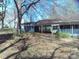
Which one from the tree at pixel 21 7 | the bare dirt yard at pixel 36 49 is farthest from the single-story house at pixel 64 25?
the bare dirt yard at pixel 36 49

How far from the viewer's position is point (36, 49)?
2052 centimetres

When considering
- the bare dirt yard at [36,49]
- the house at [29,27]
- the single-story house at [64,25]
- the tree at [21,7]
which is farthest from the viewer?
the house at [29,27]

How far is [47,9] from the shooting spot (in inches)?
1067

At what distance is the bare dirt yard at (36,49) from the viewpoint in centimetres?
1878

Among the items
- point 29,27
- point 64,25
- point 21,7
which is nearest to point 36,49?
point 21,7

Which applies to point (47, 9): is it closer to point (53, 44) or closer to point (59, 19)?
point (53, 44)

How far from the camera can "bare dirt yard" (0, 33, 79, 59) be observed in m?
18.8

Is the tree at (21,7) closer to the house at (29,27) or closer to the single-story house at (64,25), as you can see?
the single-story house at (64,25)

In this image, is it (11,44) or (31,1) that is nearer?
(11,44)

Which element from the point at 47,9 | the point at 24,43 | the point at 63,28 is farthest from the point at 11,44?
the point at 63,28

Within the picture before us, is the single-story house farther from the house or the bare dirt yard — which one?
the bare dirt yard

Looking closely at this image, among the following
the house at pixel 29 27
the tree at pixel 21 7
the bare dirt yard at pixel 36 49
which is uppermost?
the tree at pixel 21 7

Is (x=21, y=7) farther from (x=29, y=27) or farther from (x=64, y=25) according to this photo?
(x=29, y=27)

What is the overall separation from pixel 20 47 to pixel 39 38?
3685 mm
